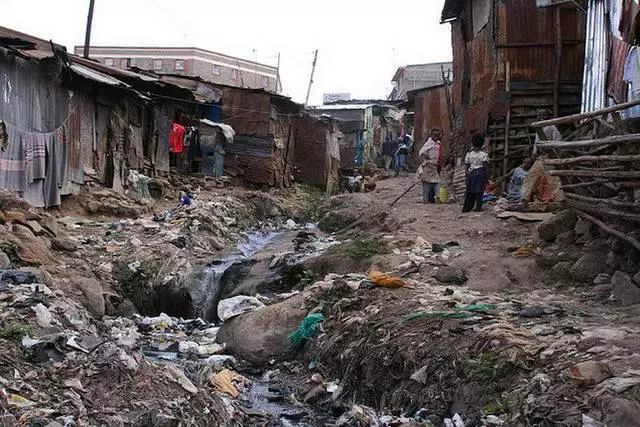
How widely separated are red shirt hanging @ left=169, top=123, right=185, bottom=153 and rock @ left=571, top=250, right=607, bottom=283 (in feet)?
40.8

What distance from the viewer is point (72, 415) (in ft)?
12.5

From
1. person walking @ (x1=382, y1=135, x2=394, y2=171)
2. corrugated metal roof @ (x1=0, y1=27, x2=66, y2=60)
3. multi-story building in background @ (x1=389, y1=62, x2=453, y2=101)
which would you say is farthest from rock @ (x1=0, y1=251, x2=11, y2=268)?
multi-story building in background @ (x1=389, y1=62, x2=453, y2=101)

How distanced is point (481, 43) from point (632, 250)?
896 centimetres

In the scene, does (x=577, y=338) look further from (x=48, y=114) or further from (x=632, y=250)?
(x=48, y=114)

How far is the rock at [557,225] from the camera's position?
24.4 ft

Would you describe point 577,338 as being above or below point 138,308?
above

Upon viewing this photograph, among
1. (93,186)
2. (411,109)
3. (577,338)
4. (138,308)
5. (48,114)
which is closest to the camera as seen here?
(577,338)

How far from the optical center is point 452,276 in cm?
727

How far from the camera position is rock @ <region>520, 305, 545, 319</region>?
5324 mm

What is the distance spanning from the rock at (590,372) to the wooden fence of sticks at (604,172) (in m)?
2.10

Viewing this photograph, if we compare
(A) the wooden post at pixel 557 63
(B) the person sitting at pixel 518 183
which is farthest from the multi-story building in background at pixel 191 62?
(B) the person sitting at pixel 518 183

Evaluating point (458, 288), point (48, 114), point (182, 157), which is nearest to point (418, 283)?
point (458, 288)

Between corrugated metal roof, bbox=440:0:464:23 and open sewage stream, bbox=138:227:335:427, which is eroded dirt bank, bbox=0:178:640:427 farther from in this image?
corrugated metal roof, bbox=440:0:464:23

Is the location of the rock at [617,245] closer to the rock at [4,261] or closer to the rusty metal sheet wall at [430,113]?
the rock at [4,261]
